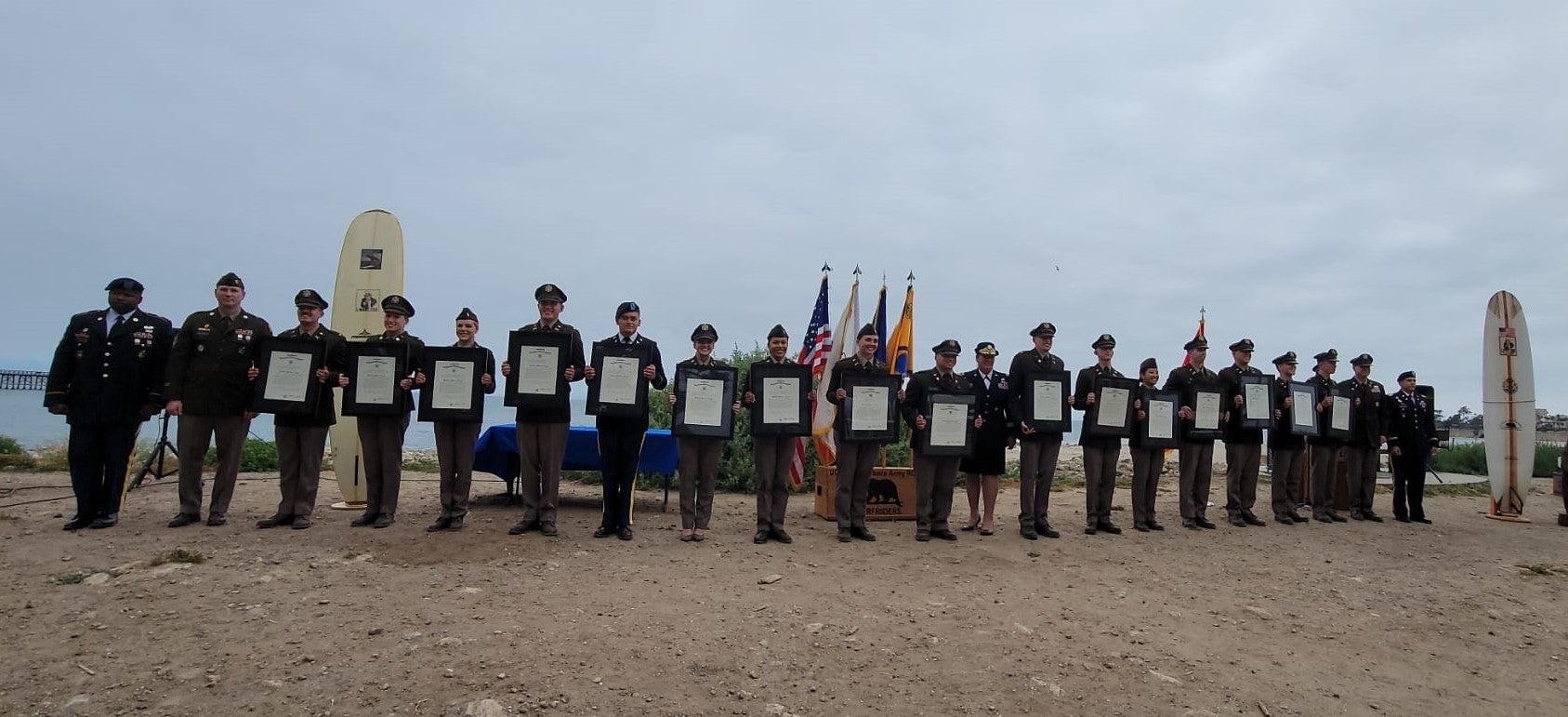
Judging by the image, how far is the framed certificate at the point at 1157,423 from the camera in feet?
28.0

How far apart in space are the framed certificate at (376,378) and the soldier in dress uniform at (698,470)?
235 centimetres

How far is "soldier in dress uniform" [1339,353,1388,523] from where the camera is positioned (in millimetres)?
10117

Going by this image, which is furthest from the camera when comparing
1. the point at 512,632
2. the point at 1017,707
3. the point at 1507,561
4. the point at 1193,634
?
the point at 1507,561

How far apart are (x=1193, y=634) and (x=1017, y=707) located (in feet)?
5.85

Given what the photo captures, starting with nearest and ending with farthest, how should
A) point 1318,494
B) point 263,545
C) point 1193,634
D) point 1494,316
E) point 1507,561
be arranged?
point 1193,634, point 263,545, point 1507,561, point 1318,494, point 1494,316

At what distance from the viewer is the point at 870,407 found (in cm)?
741

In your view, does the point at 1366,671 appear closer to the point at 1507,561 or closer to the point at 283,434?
the point at 1507,561

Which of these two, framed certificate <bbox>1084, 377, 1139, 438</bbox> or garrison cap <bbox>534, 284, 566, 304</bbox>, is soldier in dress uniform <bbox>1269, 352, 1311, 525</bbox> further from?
garrison cap <bbox>534, 284, 566, 304</bbox>

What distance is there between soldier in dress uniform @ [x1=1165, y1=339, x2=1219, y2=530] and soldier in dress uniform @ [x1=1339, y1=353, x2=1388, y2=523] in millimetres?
2422

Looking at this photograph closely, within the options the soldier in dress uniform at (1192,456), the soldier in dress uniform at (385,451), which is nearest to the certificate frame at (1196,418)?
the soldier in dress uniform at (1192,456)

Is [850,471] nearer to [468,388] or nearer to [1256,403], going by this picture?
[468,388]

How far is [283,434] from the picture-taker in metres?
7.02

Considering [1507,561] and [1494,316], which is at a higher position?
[1494,316]

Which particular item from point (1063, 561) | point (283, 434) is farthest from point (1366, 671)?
point (283, 434)
